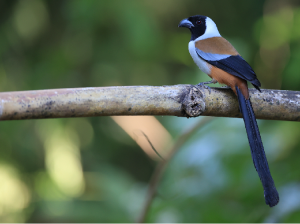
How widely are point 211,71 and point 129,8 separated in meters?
1.23

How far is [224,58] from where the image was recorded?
1.37 m

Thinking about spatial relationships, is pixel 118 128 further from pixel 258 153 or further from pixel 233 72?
pixel 258 153

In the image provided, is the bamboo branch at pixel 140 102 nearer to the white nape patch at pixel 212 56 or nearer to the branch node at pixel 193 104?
the branch node at pixel 193 104

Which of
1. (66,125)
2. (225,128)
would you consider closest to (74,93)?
(225,128)

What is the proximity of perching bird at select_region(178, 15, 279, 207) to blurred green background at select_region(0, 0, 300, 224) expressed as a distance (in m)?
0.42

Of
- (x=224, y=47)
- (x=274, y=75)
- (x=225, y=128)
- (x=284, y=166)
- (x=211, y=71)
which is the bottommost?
(x=284, y=166)

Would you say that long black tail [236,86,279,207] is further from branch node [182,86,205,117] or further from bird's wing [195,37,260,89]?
branch node [182,86,205,117]

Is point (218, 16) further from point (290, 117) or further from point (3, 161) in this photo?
point (3, 161)

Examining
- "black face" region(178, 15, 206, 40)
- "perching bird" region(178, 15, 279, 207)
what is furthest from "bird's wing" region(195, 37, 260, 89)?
"black face" region(178, 15, 206, 40)

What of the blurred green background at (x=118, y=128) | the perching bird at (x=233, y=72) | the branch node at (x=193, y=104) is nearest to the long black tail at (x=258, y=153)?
the perching bird at (x=233, y=72)

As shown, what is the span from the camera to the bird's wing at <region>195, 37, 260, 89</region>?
1269 millimetres

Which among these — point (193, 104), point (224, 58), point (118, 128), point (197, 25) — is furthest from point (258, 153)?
point (118, 128)

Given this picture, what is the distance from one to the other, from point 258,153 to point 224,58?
482 mm

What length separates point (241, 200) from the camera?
1581mm
